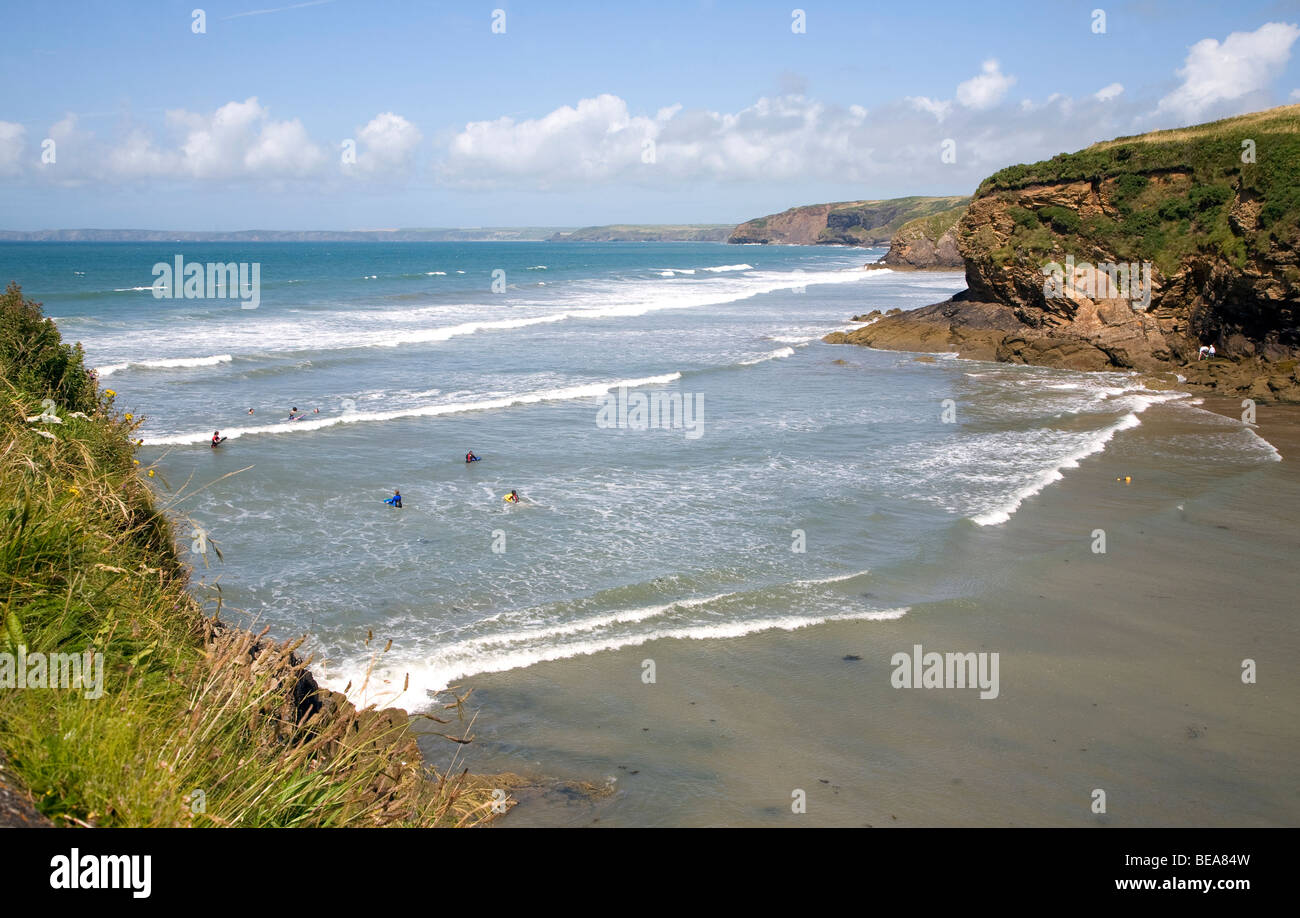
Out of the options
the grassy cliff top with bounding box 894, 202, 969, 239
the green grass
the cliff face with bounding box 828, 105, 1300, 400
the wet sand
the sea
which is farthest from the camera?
the grassy cliff top with bounding box 894, 202, 969, 239

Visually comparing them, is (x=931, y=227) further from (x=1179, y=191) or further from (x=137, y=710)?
(x=137, y=710)

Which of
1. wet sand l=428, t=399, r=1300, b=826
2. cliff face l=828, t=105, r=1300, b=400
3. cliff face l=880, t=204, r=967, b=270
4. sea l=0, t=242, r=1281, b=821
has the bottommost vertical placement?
wet sand l=428, t=399, r=1300, b=826

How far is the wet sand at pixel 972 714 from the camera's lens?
7.86m

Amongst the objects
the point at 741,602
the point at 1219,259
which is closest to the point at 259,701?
the point at 741,602

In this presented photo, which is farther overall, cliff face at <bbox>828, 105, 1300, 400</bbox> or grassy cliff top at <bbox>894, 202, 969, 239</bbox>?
grassy cliff top at <bbox>894, 202, 969, 239</bbox>

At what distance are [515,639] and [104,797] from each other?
8.09 meters

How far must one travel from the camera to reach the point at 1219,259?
30016mm

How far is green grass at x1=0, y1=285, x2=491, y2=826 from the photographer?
127 inches

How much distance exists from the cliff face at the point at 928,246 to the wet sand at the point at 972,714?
8748 centimetres

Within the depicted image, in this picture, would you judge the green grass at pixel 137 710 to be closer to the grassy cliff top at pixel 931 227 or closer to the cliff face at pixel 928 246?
the cliff face at pixel 928 246

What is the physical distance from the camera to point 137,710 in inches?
149

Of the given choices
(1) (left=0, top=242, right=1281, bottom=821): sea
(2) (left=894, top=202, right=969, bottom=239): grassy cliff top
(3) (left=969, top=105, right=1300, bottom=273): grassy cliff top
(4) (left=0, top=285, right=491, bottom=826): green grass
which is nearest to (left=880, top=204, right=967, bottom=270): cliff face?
(2) (left=894, top=202, right=969, bottom=239): grassy cliff top

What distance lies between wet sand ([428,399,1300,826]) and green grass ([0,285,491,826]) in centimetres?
341

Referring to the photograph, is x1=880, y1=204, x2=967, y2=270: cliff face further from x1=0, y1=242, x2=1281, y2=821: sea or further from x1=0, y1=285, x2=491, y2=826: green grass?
x1=0, y1=285, x2=491, y2=826: green grass
